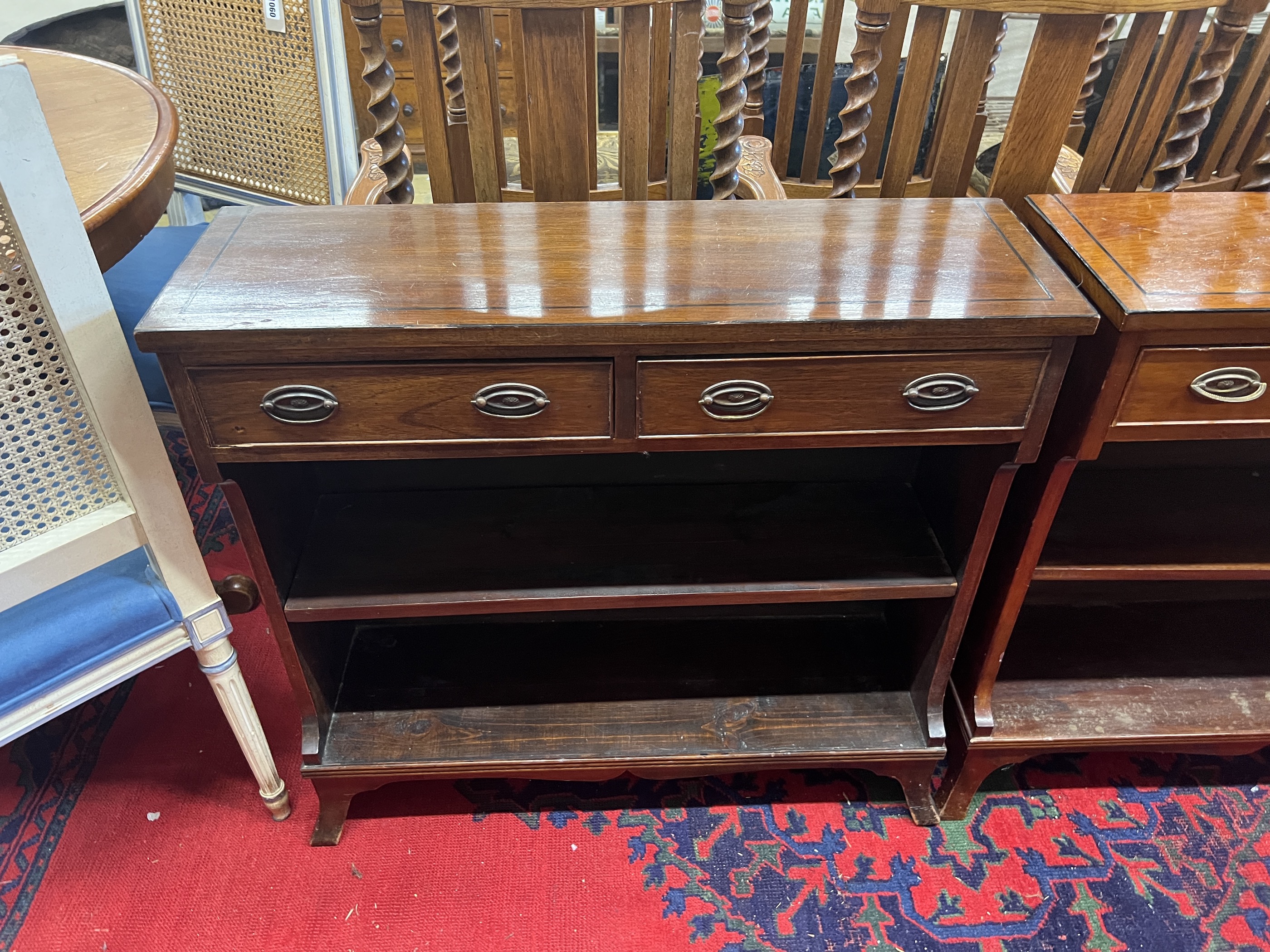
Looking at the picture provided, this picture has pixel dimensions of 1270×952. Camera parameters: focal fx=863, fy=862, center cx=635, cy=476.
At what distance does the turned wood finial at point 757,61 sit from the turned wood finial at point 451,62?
49 cm

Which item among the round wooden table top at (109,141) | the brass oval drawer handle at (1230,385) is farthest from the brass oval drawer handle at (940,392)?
the round wooden table top at (109,141)

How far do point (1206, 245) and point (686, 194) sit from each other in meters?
0.71

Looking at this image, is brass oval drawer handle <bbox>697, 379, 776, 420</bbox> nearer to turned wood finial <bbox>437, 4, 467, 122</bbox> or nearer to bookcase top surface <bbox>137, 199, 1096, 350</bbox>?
bookcase top surface <bbox>137, 199, 1096, 350</bbox>

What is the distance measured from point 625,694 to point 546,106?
89cm

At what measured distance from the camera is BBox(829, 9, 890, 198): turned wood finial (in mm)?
1173

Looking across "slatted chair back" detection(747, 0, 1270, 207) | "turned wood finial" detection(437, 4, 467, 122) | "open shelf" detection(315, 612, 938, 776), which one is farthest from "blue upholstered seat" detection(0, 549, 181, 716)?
"slatted chair back" detection(747, 0, 1270, 207)

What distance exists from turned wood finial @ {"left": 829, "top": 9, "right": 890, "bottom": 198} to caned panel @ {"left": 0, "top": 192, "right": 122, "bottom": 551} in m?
1.00

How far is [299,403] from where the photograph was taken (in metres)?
0.94

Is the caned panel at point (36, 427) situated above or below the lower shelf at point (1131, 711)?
above

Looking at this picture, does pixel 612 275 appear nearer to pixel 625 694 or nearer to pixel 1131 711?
pixel 625 694

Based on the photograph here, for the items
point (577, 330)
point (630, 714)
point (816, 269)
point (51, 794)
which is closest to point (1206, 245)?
point (816, 269)

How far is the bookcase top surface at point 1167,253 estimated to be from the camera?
94 cm

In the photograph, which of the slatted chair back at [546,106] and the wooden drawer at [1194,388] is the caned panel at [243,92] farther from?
the wooden drawer at [1194,388]

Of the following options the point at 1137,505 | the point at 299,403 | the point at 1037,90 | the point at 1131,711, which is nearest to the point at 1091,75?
the point at 1037,90
